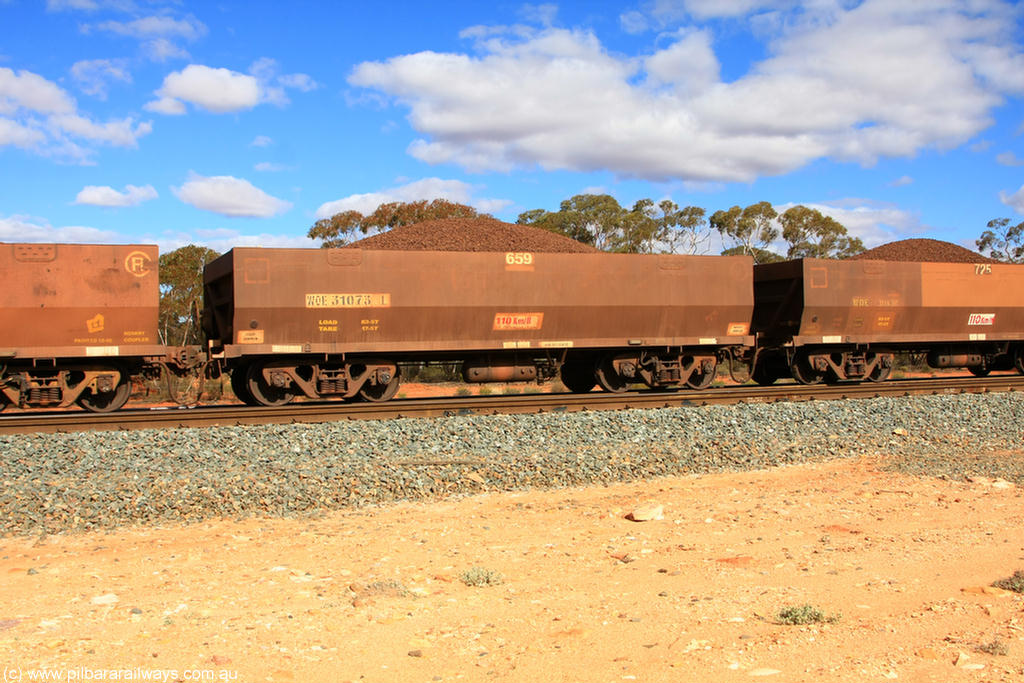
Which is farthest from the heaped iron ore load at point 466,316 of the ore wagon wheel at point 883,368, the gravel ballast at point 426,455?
the ore wagon wheel at point 883,368

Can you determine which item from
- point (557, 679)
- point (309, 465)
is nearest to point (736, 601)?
point (557, 679)

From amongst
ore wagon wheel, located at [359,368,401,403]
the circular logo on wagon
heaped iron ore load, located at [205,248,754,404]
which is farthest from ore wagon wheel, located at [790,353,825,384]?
the circular logo on wagon

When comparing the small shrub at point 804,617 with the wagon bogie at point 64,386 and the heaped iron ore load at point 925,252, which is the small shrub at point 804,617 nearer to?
the wagon bogie at point 64,386

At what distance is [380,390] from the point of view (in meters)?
15.1

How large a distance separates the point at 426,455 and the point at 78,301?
23.5 ft

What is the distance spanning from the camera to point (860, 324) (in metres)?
18.2

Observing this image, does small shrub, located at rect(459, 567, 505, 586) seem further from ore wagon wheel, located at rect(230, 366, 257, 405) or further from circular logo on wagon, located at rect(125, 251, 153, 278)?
circular logo on wagon, located at rect(125, 251, 153, 278)

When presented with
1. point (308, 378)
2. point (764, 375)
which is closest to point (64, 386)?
point (308, 378)

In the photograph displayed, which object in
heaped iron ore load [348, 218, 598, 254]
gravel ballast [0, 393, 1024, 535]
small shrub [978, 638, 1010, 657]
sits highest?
heaped iron ore load [348, 218, 598, 254]

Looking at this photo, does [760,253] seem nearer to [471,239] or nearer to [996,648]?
[471,239]

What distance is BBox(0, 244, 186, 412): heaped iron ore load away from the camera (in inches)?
495

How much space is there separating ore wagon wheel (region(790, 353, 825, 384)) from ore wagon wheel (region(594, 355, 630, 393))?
177 inches

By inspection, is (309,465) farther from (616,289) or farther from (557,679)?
(616,289)

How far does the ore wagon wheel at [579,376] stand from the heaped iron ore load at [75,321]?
27.2 ft
